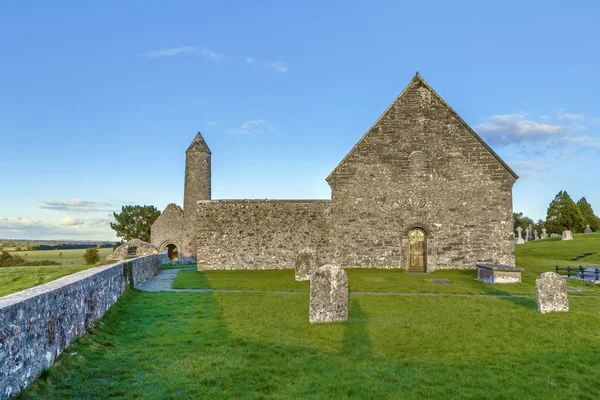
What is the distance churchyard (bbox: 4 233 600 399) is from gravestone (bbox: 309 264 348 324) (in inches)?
15.1

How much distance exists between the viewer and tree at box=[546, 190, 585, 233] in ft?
213

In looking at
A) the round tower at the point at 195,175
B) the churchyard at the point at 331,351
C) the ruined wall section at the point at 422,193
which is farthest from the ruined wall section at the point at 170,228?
the churchyard at the point at 331,351

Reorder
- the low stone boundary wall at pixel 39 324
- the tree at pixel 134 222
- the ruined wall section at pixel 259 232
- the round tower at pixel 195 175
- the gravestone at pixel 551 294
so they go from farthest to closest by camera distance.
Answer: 1. the tree at pixel 134 222
2. the round tower at pixel 195 175
3. the ruined wall section at pixel 259 232
4. the gravestone at pixel 551 294
5. the low stone boundary wall at pixel 39 324

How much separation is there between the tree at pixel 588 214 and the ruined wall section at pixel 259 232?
212ft

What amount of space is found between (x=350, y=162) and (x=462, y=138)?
660 centimetres

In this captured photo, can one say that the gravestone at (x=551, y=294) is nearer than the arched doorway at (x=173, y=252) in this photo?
Yes

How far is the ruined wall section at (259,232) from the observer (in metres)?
24.9

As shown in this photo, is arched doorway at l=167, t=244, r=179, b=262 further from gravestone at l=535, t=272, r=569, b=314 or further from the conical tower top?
gravestone at l=535, t=272, r=569, b=314

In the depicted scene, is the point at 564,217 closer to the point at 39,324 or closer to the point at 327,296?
the point at 327,296

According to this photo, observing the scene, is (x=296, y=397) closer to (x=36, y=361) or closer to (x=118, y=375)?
(x=118, y=375)

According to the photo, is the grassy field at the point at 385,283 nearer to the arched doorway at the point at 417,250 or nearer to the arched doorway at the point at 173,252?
the arched doorway at the point at 417,250

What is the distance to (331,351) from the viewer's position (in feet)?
26.2

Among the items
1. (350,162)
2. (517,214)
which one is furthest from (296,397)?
(517,214)

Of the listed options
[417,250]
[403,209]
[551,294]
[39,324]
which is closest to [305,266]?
[403,209]
